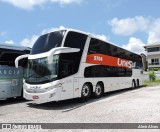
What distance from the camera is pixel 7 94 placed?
41.8 ft

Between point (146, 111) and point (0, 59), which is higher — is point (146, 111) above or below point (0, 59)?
below

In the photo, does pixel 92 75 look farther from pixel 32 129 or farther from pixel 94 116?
pixel 32 129

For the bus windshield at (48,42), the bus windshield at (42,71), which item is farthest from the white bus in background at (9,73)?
the bus windshield at (48,42)

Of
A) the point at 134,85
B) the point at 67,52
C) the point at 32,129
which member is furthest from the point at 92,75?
the point at 134,85

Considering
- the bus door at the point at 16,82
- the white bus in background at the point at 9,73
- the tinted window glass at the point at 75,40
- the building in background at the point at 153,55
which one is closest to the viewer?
the tinted window glass at the point at 75,40

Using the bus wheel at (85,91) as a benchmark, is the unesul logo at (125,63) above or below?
above

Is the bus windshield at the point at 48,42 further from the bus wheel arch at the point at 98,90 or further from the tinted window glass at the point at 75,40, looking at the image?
the bus wheel arch at the point at 98,90

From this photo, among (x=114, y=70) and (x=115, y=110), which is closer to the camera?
(x=115, y=110)

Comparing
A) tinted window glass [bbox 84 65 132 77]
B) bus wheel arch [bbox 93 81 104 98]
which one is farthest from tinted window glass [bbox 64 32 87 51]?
bus wheel arch [bbox 93 81 104 98]

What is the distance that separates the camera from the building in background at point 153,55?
61.7 meters

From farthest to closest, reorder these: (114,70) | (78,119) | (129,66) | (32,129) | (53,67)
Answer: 1. (129,66)
2. (114,70)
3. (53,67)
4. (78,119)
5. (32,129)

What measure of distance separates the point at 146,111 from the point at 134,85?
12498mm

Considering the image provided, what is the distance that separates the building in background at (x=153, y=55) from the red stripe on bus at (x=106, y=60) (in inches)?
1754

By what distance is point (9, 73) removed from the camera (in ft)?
42.3
